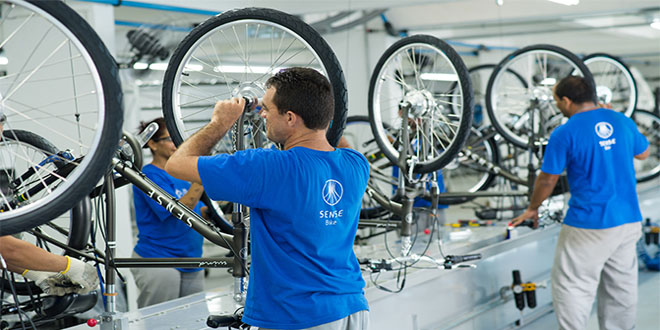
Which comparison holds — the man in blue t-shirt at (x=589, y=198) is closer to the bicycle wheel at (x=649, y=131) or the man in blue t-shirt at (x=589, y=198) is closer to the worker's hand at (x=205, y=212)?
the worker's hand at (x=205, y=212)

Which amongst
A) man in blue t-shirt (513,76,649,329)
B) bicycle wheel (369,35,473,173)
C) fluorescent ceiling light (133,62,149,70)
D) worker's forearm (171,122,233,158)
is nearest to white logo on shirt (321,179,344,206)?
worker's forearm (171,122,233,158)

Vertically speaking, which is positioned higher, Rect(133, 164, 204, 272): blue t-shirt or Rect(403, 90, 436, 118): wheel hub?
Rect(403, 90, 436, 118): wheel hub

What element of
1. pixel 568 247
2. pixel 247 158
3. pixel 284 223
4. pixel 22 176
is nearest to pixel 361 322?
pixel 284 223

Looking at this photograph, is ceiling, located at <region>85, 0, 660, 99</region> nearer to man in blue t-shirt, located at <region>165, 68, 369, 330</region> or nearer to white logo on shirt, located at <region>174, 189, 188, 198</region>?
white logo on shirt, located at <region>174, 189, 188, 198</region>

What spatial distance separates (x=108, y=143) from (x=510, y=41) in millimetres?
7940

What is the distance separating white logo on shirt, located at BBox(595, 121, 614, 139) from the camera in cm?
375

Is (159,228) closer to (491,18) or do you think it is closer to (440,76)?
(440,76)

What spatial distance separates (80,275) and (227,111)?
102 centimetres

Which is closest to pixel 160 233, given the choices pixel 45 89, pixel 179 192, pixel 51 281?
pixel 179 192

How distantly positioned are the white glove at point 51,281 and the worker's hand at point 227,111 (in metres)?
1.13

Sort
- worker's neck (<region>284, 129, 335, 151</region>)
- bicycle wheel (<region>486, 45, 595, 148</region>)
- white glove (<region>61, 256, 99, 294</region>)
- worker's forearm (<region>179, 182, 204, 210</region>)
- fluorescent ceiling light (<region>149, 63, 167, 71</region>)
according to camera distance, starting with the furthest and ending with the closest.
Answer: fluorescent ceiling light (<region>149, 63, 167, 71</region>)
bicycle wheel (<region>486, 45, 595, 148</region>)
worker's forearm (<region>179, 182, 204, 210</region>)
white glove (<region>61, 256, 99, 294</region>)
worker's neck (<region>284, 129, 335, 151</region>)

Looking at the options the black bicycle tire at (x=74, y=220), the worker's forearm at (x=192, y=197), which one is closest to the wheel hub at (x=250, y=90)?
the black bicycle tire at (x=74, y=220)

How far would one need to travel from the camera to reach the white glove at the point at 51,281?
2643 mm

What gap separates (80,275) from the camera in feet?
8.34
